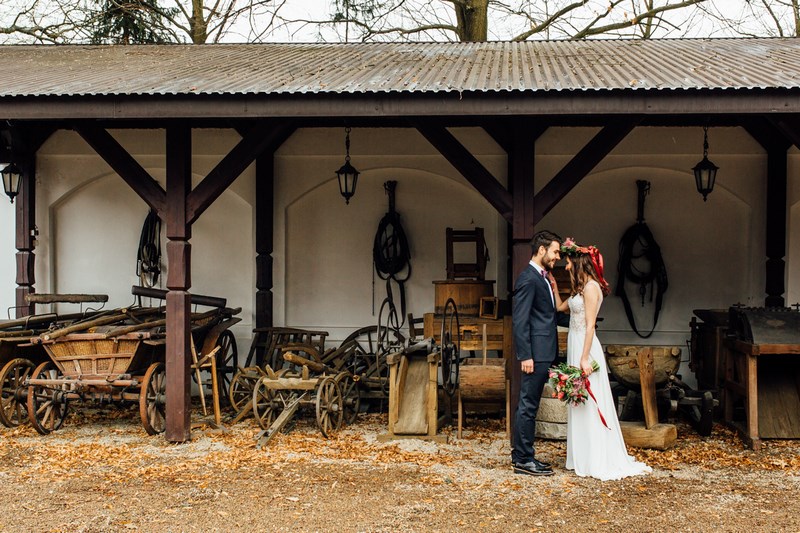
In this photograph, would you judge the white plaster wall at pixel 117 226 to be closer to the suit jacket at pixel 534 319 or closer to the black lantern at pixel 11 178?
the black lantern at pixel 11 178

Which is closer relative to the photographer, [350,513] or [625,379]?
[350,513]

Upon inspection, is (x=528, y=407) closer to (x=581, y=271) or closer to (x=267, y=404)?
(x=581, y=271)

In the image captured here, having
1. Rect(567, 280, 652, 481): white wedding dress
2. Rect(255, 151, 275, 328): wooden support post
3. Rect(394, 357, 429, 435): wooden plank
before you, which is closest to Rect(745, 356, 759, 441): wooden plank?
Rect(567, 280, 652, 481): white wedding dress

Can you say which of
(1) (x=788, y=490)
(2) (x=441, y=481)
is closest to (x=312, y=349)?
(2) (x=441, y=481)

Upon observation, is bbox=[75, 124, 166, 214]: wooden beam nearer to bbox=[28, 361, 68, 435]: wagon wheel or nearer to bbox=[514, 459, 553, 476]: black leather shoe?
bbox=[28, 361, 68, 435]: wagon wheel

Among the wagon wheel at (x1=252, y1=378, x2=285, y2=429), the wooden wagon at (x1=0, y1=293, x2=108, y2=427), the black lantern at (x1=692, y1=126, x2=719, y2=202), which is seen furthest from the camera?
the black lantern at (x1=692, y1=126, x2=719, y2=202)

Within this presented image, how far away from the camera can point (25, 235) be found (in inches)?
388

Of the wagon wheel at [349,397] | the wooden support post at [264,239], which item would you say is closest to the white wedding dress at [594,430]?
the wagon wheel at [349,397]

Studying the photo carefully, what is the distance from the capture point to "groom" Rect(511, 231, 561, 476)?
595cm

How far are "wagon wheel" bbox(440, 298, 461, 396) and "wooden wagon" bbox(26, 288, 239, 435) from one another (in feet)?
8.81

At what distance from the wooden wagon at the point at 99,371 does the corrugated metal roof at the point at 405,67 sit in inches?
88.2

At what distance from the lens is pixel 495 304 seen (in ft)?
26.1

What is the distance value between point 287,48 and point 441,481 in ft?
23.5

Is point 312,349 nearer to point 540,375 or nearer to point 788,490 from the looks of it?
point 540,375
